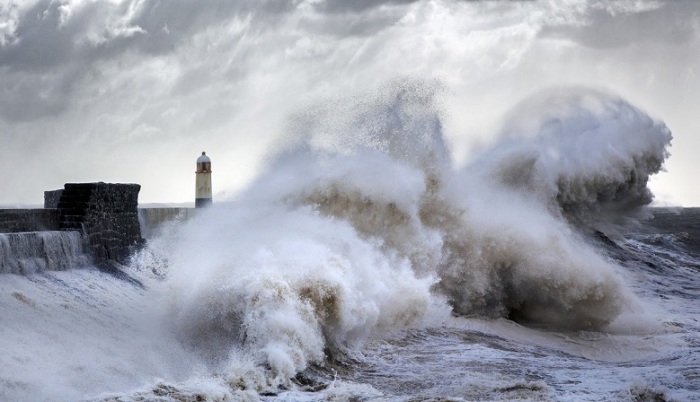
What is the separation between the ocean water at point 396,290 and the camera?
7527 mm

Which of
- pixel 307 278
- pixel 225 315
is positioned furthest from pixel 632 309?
pixel 225 315

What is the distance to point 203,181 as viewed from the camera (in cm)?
1964

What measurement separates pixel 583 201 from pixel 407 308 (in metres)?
6.48

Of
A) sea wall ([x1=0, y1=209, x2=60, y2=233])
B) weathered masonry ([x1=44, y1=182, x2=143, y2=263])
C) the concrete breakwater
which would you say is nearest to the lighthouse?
the concrete breakwater

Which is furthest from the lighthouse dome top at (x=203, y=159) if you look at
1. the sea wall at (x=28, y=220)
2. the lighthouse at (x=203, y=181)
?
the sea wall at (x=28, y=220)

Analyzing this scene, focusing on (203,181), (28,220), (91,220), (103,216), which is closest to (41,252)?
(28,220)

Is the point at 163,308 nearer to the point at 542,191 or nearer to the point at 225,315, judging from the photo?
the point at 225,315

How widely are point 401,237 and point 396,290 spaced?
1.20 m

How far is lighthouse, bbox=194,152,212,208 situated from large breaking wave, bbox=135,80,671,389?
4.78m

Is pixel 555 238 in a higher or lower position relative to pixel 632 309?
higher

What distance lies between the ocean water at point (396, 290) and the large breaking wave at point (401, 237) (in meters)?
0.03

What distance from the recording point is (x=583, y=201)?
16.1 meters

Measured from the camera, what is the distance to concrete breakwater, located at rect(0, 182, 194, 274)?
9.52m

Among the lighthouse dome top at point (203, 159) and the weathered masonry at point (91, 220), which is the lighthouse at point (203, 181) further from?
the weathered masonry at point (91, 220)
